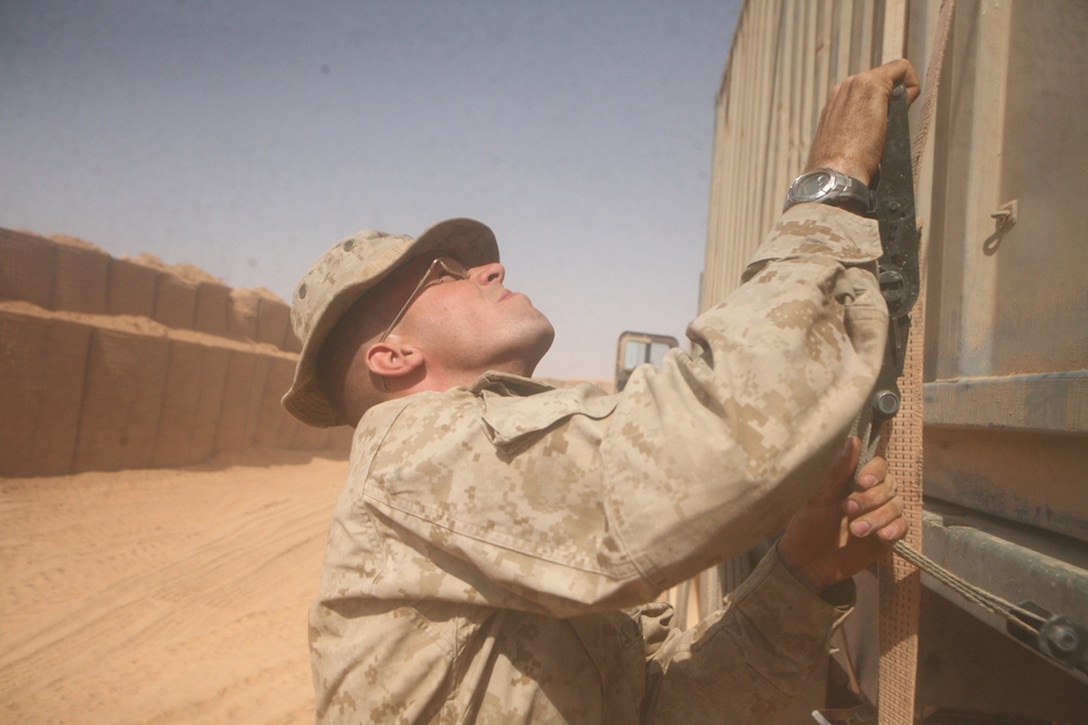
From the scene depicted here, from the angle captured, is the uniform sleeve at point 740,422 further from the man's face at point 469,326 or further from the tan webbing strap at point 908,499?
the man's face at point 469,326

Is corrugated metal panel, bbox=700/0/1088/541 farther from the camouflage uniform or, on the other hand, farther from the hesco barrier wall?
the hesco barrier wall

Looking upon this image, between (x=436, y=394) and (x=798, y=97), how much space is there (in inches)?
78.0

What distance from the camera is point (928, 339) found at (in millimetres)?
1280

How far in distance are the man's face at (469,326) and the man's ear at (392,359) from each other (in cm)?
2

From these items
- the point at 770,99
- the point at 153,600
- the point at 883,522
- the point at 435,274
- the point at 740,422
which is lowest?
the point at 153,600

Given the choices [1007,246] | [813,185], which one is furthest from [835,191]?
[1007,246]

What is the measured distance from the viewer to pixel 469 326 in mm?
1364

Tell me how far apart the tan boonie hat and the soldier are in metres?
0.01

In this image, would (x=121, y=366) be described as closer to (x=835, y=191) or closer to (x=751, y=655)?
(x=751, y=655)

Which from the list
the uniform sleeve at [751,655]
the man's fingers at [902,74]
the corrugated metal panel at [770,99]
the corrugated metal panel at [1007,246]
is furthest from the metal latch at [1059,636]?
the corrugated metal panel at [770,99]

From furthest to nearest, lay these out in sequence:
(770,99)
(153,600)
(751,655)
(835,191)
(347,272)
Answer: (153,600)
(770,99)
(347,272)
(751,655)
(835,191)

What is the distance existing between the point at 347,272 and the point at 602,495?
0.83m

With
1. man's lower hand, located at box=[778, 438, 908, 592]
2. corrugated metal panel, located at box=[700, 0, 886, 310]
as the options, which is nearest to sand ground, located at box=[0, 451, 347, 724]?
man's lower hand, located at box=[778, 438, 908, 592]

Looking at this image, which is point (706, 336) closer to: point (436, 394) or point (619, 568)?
point (619, 568)
